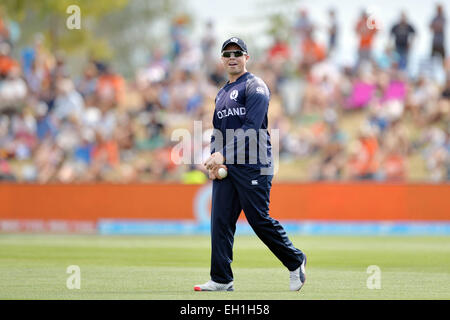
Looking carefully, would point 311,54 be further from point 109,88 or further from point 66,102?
point 66,102

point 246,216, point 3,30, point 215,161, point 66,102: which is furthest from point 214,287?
point 3,30

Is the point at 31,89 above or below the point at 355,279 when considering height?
above

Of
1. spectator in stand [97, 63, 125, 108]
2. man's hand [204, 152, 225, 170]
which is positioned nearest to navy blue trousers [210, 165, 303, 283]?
man's hand [204, 152, 225, 170]

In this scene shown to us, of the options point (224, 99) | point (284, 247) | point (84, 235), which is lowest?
point (84, 235)

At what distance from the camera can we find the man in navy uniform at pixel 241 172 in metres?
9.70

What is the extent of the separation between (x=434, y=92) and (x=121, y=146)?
9.58 metres

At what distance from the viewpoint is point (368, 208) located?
22.3 metres

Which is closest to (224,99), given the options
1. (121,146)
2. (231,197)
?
(231,197)

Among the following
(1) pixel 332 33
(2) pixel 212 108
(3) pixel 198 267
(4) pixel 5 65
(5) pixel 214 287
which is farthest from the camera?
(1) pixel 332 33

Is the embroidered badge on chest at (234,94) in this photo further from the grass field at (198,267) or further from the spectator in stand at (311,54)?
the spectator in stand at (311,54)

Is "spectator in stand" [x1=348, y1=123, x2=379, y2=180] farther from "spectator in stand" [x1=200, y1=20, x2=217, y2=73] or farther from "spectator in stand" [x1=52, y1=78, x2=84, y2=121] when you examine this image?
"spectator in stand" [x1=52, y1=78, x2=84, y2=121]

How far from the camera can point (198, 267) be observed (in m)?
13.1

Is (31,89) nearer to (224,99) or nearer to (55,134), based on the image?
(55,134)

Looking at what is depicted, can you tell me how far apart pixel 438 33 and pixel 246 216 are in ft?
65.8
